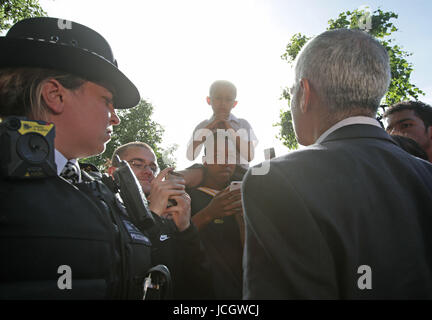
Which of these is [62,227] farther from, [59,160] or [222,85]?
[222,85]

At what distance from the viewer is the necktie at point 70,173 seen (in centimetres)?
178

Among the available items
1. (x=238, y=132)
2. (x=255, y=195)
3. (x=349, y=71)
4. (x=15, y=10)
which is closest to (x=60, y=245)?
(x=255, y=195)

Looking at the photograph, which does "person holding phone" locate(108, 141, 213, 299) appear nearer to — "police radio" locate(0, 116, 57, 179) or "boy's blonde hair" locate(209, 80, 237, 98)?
"police radio" locate(0, 116, 57, 179)

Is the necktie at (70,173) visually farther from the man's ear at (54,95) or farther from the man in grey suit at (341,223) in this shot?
the man in grey suit at (341,223)

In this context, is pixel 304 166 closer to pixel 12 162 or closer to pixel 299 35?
pixel 12 162

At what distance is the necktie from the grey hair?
1.43m

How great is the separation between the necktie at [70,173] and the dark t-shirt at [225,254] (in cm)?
175

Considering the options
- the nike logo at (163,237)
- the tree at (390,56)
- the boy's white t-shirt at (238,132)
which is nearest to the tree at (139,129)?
the tree at (390,56)

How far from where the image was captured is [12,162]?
52.3 inches

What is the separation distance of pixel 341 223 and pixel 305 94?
0.75 m

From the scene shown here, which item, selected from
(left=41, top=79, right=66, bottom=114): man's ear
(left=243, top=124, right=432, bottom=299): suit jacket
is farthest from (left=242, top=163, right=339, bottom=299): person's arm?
(left=41, top=79, right=66, bottom=114): man's ear

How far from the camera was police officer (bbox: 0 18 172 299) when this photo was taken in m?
1.29

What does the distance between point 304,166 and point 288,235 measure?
30cm
